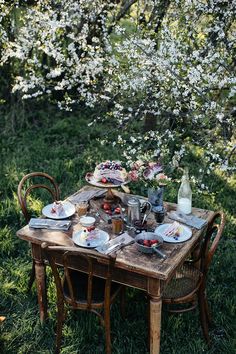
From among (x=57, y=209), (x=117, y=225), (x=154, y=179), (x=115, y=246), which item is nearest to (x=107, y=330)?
(x=115, y=246)

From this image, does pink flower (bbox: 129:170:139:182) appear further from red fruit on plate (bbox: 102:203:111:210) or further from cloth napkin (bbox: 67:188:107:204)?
cloth napkin (bbox: 67:188:107:204)

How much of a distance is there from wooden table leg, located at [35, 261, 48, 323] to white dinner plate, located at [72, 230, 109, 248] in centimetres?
39

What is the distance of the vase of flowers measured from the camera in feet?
10.6

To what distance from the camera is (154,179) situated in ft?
10.7

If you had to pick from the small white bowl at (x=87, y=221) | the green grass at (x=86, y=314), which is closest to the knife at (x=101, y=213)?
the small white bowl at (x=87, y=221)

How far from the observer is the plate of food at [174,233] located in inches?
119

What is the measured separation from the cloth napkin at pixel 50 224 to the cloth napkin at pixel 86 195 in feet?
1.16

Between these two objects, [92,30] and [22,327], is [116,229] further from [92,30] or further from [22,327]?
[92,30]

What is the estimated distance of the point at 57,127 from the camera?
725 cm

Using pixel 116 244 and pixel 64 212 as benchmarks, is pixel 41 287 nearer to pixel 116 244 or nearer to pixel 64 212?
pixel 64 212

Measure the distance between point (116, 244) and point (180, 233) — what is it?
1.52 feet

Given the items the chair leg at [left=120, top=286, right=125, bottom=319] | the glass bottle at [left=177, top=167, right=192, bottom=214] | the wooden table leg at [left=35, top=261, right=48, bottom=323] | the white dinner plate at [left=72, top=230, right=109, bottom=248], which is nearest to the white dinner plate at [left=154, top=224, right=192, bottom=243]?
the glass bottle at [left=177, top=167, right=192, bottom=214]

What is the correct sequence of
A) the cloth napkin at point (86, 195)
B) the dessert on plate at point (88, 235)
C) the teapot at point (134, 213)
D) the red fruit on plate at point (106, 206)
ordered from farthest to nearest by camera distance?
the cloth napkin at point (86, 195) → the red fruit on plate at point (106, 206) → the teapot at point (134, 213) → the dessert on plate at point (88, 235)

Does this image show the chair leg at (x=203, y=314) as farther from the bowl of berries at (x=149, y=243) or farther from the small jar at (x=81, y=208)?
the small jar at (x=81, y=208)
